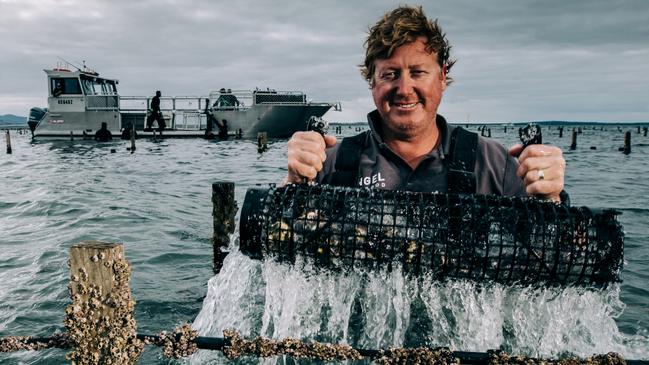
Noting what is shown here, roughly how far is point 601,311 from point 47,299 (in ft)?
19.9

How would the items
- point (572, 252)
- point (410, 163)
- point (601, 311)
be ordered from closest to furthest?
point (572, 252) < point (601, 311) < point (410, 163)

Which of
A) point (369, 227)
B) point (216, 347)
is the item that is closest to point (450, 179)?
point (369, 227)

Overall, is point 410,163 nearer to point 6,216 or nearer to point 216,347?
point 216,347

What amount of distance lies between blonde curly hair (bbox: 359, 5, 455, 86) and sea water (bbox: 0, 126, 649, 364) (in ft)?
5.39

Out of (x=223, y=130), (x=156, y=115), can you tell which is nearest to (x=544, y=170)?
(x=223, y=130)

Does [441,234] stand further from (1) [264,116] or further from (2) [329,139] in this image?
(1) [264,116]

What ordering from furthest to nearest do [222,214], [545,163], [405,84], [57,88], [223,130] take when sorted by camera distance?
[223,130]
[57,88]
[222,214]
[405,84]
[545,163]

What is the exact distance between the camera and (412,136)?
12.0 feet

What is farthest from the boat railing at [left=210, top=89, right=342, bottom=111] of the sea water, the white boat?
the sea water

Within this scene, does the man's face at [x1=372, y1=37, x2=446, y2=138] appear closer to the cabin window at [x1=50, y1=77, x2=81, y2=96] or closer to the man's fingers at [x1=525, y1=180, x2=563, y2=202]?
the man's fingers at [x1=525, y1=180, x2=563, y2=202]

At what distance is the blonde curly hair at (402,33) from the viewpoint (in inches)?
131

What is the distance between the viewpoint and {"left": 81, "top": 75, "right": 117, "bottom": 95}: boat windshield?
120 ft

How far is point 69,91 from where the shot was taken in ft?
119

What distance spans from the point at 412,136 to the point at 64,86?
3916 centimetres
